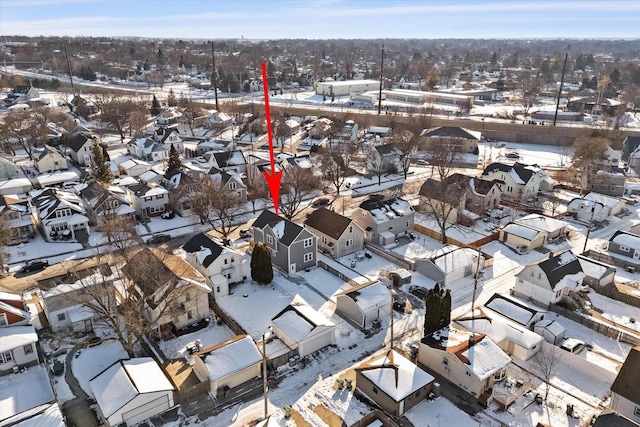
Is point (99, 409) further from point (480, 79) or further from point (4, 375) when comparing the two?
point (480, 79)

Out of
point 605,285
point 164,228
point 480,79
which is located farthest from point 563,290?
point 480,79

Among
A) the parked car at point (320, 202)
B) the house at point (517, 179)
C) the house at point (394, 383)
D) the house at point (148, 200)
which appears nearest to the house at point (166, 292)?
the house at point (394, 383)

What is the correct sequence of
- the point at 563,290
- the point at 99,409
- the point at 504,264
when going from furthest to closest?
the point at 504,264
the point at 563,290
the point at 99,409

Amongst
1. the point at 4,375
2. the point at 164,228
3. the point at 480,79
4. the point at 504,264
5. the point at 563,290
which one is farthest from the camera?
the point at 480,79

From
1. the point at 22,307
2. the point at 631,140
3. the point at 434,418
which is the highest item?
the point at 631,140

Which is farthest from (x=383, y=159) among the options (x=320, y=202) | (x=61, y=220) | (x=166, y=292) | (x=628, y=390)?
(x=628, y=390)

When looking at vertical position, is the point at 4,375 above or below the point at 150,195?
below

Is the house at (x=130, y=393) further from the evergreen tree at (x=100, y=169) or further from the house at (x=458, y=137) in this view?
the house at (x=458, y=137)
